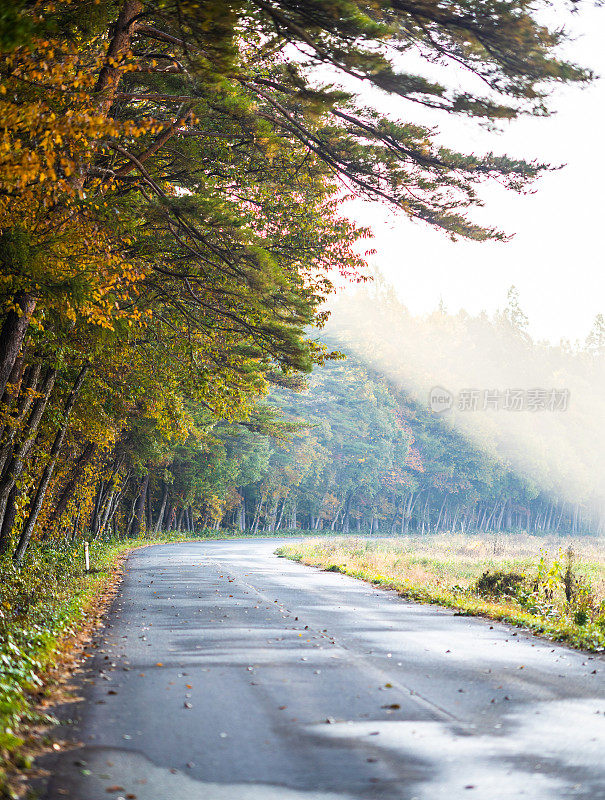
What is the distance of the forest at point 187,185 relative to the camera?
9.67 meters

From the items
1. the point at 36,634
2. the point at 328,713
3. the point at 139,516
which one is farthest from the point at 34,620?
the point at 139,516

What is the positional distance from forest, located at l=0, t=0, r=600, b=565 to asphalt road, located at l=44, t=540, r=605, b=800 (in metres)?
5.38

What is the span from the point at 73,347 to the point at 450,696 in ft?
→ 37.9

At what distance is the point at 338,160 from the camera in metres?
13.7

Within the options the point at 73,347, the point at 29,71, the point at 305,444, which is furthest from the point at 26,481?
the point at 305,444

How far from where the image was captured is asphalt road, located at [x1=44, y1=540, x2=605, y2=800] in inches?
214

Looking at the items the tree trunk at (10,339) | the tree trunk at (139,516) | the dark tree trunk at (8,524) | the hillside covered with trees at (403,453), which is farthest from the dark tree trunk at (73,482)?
the hillside covered with trees at (403,453)

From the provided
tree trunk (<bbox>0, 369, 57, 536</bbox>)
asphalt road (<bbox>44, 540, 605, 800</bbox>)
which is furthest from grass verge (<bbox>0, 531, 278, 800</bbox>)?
tree trunk (<bbox>0, 369, 57, 536</bbox>)

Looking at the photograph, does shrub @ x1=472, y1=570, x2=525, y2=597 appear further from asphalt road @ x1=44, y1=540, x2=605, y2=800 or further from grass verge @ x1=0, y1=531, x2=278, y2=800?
grass verge @ x1=0, y1=531, x2=278, y2=800

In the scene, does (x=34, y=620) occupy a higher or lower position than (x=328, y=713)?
lower

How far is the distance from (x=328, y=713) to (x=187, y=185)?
12.0m

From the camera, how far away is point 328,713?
7.39 metres

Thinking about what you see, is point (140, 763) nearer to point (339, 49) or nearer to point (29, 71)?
point (29, 71)

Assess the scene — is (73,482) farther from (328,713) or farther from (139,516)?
(139,516)
